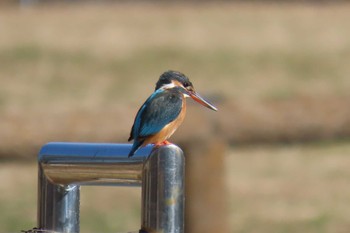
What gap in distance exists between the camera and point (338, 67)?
20.1 m

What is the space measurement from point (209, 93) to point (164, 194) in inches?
213

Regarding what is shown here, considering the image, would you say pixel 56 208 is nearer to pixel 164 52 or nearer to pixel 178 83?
pixel 178 83

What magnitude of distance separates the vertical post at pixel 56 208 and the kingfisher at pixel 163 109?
311 millimetres

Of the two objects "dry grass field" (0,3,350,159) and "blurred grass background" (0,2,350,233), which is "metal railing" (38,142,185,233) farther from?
"dry grass field" (0,3,350,159)

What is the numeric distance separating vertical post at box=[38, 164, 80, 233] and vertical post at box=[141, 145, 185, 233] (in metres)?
0.29

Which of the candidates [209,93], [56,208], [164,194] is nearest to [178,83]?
[56,208]

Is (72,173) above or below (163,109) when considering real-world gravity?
below

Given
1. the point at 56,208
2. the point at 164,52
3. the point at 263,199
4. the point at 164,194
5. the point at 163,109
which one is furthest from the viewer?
the point at 164,52

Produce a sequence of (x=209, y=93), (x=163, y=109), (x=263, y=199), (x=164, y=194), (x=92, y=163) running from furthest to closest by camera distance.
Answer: (x=263, y=199), (x=209, y=93), (x=163, y=109), (x=92, y=163), (x=164, y=194)

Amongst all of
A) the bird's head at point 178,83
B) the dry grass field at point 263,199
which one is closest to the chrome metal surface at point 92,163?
the bird's head at point 178,83

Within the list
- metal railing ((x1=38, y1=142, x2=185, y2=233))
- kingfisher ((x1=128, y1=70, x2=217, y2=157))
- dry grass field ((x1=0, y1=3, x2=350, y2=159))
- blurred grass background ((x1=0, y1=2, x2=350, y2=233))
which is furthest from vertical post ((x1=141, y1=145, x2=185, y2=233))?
dry grass field ((x1=0, y1=3, x2=350, y2=159))

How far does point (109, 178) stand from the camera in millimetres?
2172

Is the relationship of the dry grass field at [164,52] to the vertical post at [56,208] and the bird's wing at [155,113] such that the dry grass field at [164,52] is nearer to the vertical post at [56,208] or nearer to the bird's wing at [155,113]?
the bird's wing at [155,113]

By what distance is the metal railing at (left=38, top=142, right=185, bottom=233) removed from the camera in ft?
6.63
